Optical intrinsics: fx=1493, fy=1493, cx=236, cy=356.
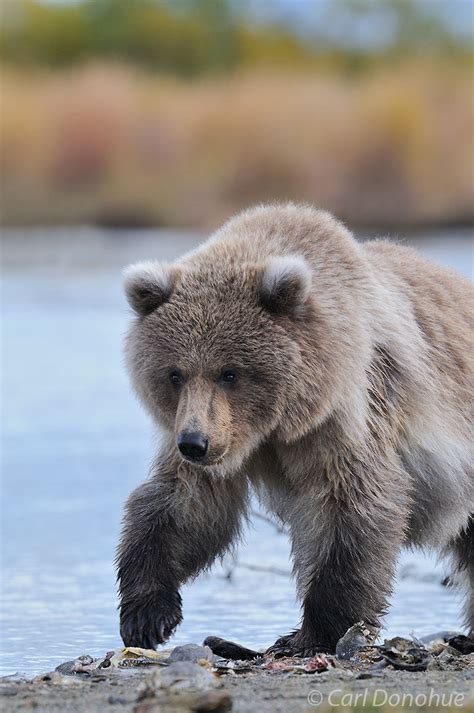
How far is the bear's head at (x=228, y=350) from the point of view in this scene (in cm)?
574

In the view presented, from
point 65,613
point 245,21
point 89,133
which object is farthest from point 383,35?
point 65,613

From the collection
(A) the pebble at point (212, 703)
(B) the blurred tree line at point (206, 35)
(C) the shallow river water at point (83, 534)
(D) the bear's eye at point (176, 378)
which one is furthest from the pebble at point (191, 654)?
(B) the blurred tree line at point (206, 35)

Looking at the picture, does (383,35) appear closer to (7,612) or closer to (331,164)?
(331,164)

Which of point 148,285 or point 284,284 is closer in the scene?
point 284,284

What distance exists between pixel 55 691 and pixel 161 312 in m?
1.72

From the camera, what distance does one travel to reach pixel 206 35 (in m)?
55.5

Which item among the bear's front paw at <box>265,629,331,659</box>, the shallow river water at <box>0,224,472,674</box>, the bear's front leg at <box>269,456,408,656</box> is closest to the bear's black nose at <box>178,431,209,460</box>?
the bear's front leg at <box>269,456,408,656</box>

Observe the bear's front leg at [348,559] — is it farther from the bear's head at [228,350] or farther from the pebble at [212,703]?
the pebble at [212,703]

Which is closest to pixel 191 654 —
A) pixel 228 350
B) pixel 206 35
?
pixel 228 350

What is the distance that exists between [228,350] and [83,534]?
3.33 metres

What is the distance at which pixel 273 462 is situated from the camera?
6.24 meters

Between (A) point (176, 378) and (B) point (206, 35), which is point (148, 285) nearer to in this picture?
(A) point (176, 378)

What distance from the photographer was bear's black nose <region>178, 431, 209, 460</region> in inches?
218

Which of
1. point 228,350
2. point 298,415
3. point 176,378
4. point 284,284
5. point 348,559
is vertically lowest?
point 348,559
